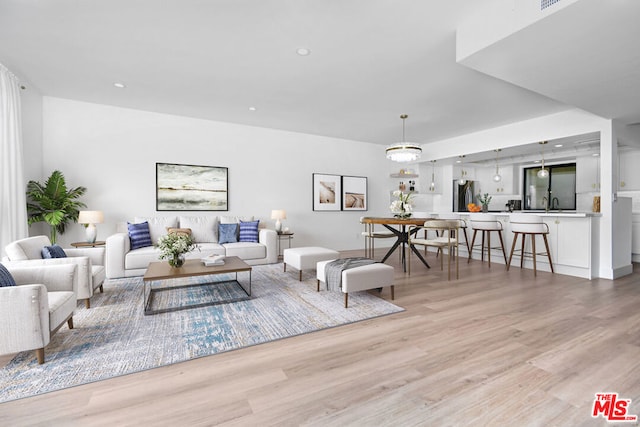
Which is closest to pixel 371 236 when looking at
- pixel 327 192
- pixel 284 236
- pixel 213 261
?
pixel 284 236

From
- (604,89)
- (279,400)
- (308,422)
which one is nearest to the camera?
(308,422)

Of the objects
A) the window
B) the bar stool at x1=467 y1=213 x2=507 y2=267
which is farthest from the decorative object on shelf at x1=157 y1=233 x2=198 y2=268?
the window

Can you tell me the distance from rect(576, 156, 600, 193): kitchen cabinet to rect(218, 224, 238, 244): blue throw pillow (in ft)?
24.0

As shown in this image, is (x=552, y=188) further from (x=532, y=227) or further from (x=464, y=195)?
(x=532, y=227)

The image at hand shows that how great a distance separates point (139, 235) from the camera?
14.5 feet

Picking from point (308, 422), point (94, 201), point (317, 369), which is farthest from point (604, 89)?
point (94, 201)

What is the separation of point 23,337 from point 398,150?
4.75 metres

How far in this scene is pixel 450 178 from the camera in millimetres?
7617

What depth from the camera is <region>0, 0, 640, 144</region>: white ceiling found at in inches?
95.7

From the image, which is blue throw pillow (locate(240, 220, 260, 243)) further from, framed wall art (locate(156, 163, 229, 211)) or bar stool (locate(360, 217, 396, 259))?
bar stool (locate(360, 217, 396, 259))

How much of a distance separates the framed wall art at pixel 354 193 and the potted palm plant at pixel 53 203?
496 cm

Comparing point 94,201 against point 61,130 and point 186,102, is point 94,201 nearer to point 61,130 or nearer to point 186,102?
point 61,130

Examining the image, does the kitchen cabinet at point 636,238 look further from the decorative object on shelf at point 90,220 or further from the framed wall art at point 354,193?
the decorative object on shelf at point 90,220

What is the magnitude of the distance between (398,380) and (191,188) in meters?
4.84
